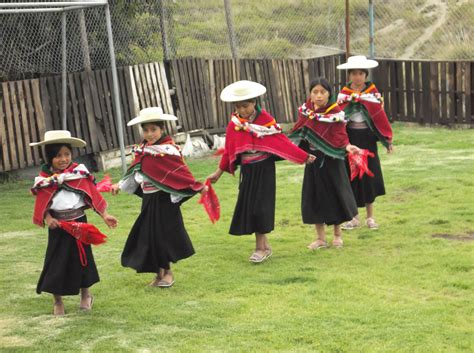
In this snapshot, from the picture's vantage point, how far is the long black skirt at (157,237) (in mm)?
8344

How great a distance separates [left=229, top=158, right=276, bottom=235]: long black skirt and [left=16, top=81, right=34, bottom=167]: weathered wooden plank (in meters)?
5.32

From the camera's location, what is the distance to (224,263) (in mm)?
9258

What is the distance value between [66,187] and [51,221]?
0.29m

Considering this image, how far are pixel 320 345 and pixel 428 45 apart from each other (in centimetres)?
1731

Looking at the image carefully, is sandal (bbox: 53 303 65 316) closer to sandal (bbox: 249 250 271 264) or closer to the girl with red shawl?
the girl with red shawl

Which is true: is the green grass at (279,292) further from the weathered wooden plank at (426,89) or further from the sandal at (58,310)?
the weathered wooden plank at (426,89)

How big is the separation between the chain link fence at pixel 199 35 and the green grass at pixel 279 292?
9.87 feet

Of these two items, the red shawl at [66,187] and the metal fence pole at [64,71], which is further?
the metal fence pole at [64,71]

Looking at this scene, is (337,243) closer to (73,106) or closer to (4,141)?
(4,141)

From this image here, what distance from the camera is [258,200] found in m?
9.24

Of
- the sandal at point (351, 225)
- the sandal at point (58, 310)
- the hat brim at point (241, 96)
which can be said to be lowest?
the sandal at point (351, 225)

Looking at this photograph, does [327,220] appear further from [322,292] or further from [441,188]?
[441,188]

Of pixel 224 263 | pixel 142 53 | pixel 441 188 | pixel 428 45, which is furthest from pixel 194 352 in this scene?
pixel 428 45

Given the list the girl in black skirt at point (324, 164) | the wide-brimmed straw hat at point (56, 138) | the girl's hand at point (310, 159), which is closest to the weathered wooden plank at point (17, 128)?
the girl in black skirt at point (324, 164)
